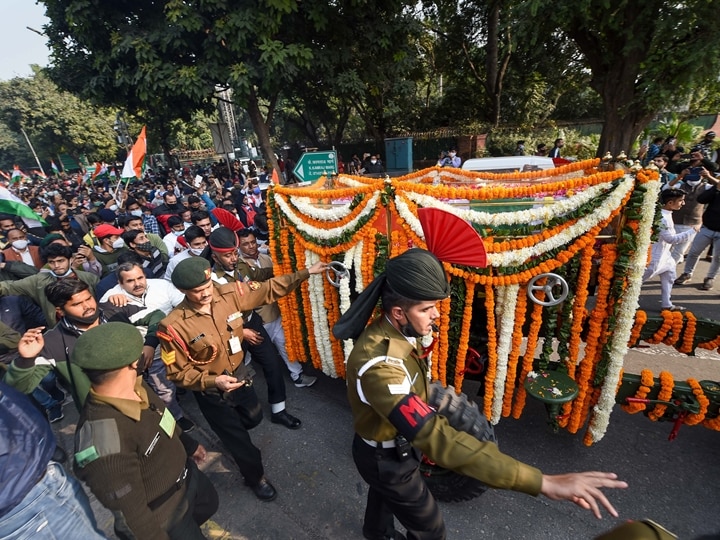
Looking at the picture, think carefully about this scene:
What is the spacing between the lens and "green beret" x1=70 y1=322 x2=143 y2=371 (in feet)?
5.20

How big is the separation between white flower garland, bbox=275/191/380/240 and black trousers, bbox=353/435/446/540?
158cm

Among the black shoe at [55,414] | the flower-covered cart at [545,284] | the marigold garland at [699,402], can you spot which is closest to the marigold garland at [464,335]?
the flower-covered cart at [545,284]

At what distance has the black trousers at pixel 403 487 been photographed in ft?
6.18

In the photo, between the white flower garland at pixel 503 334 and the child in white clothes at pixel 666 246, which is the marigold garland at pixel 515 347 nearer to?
the white flower garland at pixel 503 334

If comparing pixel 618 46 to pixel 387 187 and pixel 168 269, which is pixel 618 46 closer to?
pixel 387 187

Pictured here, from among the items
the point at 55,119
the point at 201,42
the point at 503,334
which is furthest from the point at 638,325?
the point at 55,119

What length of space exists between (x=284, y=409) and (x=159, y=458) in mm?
1851

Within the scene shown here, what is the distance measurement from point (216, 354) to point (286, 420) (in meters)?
1.29

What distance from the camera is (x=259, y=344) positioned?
10.7 ft

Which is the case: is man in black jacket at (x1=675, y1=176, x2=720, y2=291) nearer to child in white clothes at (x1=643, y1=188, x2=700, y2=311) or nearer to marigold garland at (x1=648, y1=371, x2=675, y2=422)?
child in white clothes at (x1=643, y1=188, x2=700, y2=311)

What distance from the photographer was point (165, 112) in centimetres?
1166

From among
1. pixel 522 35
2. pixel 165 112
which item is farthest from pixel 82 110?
pixel 522 35

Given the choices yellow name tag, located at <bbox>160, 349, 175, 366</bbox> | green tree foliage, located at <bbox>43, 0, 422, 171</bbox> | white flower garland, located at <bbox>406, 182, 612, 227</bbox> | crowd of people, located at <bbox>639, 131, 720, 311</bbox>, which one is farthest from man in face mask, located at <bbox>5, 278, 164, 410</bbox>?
green tree foliage, located at <bbox>43, 0, 422, 171</bbox>

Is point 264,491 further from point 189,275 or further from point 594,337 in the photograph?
point 594,337
